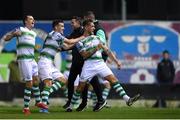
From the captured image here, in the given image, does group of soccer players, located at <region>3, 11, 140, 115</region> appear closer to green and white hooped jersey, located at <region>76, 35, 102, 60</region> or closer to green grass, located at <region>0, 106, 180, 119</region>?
green and white hooped jersey, located at <region>76, 35, 102, 60</region>

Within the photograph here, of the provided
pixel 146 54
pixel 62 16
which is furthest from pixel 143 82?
pixel 62 16

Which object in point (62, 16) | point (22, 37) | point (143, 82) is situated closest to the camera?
point (22, 37)

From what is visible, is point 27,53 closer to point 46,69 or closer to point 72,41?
point 46,69

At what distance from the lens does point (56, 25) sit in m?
19.9

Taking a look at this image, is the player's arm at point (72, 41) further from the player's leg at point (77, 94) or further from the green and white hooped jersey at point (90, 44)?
the player's leg at point (77, 94)

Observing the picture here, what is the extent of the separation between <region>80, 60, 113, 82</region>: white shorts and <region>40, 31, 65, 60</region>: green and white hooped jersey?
72 cm

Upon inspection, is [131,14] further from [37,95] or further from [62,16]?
[37,95]

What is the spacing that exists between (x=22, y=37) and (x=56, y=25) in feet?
2.69

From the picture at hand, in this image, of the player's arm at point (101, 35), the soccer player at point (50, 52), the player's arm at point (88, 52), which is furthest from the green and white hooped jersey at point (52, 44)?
the player's arm at point (101, 35)

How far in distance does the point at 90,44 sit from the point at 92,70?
0.57 meters

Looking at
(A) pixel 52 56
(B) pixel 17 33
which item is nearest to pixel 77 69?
(A) pixel 52 56

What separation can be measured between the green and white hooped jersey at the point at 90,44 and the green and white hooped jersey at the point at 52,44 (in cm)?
A: 42

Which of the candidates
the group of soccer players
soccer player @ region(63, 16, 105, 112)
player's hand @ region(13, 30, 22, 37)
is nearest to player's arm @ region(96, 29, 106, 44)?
soccer player @ region(63, 16, 105, 112)

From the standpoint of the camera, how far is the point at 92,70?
19.8 m
